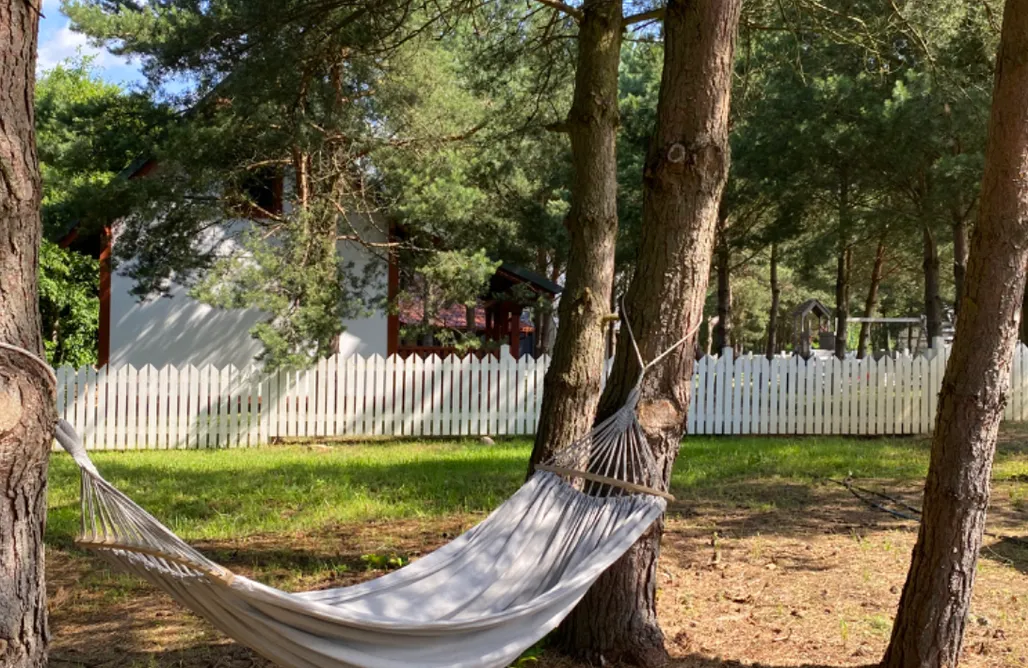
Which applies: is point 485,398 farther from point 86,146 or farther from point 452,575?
point 452,575

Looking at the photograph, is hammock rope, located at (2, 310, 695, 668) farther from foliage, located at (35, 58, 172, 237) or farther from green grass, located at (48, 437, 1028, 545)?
foliage, located at (35, 58, 172, 237)

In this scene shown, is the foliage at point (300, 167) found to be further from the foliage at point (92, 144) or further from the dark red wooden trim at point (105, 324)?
the dark red wooden trim at point (105, 324)

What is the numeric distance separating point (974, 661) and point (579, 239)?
2.81 meters

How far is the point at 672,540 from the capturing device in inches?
216

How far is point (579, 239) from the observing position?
16.9 feet

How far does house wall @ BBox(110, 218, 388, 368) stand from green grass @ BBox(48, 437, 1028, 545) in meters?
4.35

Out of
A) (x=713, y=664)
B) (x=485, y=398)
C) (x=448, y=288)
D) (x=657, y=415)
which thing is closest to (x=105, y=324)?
(x=448, y=288)

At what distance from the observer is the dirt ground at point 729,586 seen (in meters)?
3.74

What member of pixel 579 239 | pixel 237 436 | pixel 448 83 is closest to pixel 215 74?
pixel 448 83

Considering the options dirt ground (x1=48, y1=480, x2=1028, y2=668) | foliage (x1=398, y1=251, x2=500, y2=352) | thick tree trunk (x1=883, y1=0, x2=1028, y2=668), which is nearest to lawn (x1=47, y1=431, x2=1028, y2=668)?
dirt ground (x1=48, y1=480, x2=1028, y2=668)

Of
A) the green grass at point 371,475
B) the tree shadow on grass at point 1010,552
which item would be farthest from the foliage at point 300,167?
the tree shadow on grass at point 1010,552

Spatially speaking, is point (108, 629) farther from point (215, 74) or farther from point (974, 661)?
point (215, 74)

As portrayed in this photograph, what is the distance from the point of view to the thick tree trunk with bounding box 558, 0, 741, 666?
346 centimetres

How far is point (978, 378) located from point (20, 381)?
117 inches
